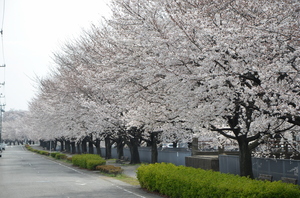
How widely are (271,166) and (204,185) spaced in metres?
7.45

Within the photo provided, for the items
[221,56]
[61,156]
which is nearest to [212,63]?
[221,56]

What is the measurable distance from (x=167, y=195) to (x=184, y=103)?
169 inches

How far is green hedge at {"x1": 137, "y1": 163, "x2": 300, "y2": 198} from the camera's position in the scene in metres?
11.9

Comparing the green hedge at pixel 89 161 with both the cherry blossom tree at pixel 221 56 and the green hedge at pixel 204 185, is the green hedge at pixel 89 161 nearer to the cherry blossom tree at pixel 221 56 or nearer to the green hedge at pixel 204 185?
the green hedge at pixel 204 185

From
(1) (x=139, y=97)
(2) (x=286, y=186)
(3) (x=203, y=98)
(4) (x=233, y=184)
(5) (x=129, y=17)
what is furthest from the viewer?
(1) (x=139, y=97)

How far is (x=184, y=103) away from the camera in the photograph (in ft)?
50.8

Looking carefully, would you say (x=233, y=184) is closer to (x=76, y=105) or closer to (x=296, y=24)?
(x=296, y=24)

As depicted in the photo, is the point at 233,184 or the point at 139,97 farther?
the point at 139,97

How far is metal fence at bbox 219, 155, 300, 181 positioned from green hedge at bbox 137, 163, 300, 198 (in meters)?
4.21

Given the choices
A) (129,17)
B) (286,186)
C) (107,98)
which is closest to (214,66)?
(286,186)

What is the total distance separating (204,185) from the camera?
561 inches

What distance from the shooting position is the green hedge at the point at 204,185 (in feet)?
39.0

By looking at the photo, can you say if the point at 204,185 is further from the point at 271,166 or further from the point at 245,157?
the point at 271,166

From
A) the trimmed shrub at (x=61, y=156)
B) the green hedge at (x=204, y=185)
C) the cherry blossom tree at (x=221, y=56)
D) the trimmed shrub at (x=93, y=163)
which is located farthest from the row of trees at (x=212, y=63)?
the trimmed shrub at (x=61, y=156)
